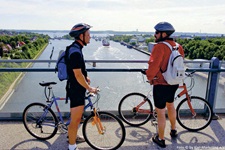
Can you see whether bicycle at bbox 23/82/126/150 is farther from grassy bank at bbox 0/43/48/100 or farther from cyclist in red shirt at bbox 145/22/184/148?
grassy bank at bbox 0/43/48/100

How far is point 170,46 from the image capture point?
308 cm

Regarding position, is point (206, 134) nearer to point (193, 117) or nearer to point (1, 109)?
point (193, 117)

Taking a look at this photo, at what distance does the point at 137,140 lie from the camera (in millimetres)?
3574

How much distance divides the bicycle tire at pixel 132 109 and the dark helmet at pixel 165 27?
134 centimetres

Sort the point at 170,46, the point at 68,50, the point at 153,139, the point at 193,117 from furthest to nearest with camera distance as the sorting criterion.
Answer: the point at 193,117 < the point at 153,139 < the point at 170,46 < the point at 68,50

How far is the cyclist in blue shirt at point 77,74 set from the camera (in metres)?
2.66

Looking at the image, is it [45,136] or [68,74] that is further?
[45,136]

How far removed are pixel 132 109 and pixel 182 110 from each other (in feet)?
3.08

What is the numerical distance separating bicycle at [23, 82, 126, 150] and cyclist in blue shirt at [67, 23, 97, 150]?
0.31m

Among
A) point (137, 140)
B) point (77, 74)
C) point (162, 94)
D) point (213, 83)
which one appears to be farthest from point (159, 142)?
point (213, 83)

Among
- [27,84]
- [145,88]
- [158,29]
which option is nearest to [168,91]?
[158,29]

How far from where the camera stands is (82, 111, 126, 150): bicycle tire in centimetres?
323

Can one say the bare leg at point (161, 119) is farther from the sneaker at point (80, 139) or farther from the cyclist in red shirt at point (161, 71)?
the sneaker at point (80, 139)

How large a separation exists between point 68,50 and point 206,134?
8.52 feet
